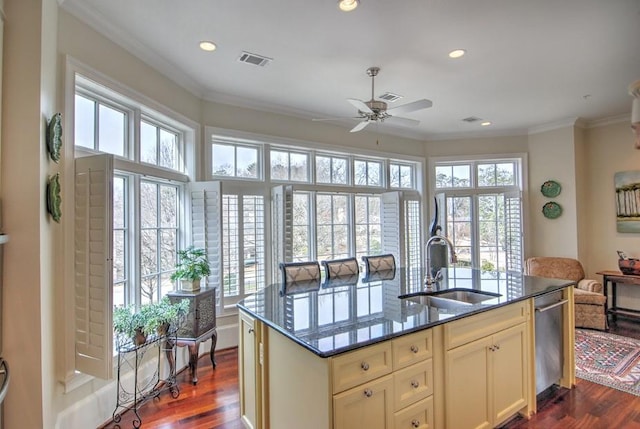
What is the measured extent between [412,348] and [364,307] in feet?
1.56

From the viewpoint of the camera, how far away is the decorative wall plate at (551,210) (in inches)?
217

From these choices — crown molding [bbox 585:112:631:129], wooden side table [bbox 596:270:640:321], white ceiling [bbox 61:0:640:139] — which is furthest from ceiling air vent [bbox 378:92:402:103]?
wooden side table [bbox 596:270:640:321]

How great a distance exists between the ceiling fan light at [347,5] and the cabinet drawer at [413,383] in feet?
7.82

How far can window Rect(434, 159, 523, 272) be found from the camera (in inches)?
231

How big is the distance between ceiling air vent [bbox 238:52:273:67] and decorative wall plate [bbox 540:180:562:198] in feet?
16.2

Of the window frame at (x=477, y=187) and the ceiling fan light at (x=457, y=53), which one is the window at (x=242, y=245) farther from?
the window frame at (x=477, y=187)

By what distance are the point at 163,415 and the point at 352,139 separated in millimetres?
4290

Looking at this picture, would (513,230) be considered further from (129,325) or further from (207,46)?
(129,325)

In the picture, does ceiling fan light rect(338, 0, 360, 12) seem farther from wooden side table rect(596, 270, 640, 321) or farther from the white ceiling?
wooden side table rect(596, 270, 640, 321)

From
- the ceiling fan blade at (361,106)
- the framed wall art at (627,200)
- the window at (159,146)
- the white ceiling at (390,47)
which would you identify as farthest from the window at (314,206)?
the framed wall art at (627,200)

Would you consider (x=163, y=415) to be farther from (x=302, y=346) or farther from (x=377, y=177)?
(x=377, y=177)

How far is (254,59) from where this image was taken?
10.7 feet

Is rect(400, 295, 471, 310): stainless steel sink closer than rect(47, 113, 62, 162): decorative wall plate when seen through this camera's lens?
No

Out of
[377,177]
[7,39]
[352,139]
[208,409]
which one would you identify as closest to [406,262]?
[377,177]
